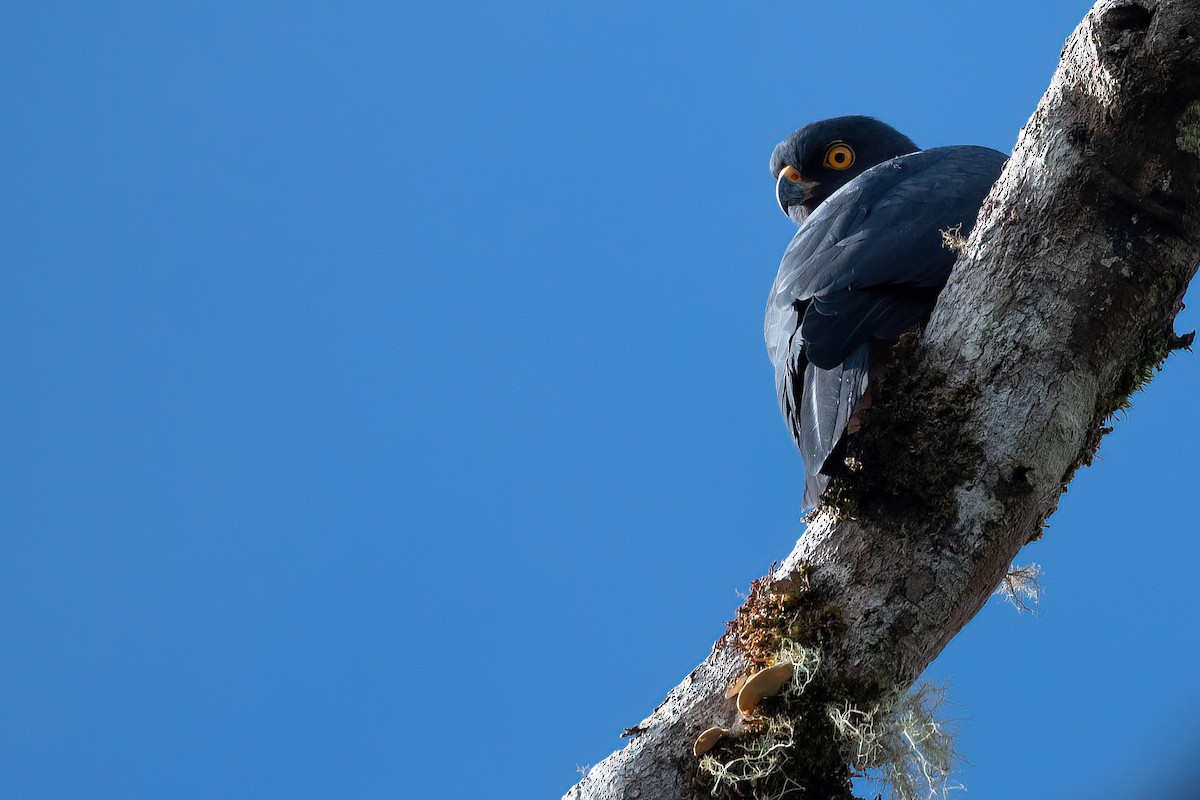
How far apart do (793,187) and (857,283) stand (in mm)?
2487

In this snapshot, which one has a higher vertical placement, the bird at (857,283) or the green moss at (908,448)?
the bird at (857,283)

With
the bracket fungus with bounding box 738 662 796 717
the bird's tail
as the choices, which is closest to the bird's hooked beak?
the bird's tail

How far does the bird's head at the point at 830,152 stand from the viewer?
4.88 metres

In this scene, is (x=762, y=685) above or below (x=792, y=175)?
below

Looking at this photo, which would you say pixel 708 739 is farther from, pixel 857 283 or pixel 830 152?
pixel 830 152

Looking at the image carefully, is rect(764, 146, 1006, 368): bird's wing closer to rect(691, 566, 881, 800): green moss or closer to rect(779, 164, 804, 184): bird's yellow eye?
rect(691, 566, 881, 800): green moss

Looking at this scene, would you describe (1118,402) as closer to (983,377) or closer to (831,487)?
(983,377)

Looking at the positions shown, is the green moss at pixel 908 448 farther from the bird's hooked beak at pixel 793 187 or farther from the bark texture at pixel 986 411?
the bird's hooked beak at pixel 793 187

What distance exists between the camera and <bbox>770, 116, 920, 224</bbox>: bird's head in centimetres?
488

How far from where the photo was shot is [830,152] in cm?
491

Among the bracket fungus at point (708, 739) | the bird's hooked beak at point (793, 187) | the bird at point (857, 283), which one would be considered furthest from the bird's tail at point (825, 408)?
the bird's hooked beak at point (793, 187)

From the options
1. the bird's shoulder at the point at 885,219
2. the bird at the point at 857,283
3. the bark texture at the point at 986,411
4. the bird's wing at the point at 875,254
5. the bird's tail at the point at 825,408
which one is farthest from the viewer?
the bird's shoulder at the point at 885,219

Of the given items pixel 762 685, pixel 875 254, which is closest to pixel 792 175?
pixel 875 254

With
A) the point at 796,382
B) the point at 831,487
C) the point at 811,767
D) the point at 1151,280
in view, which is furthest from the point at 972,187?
the point at 811,767
